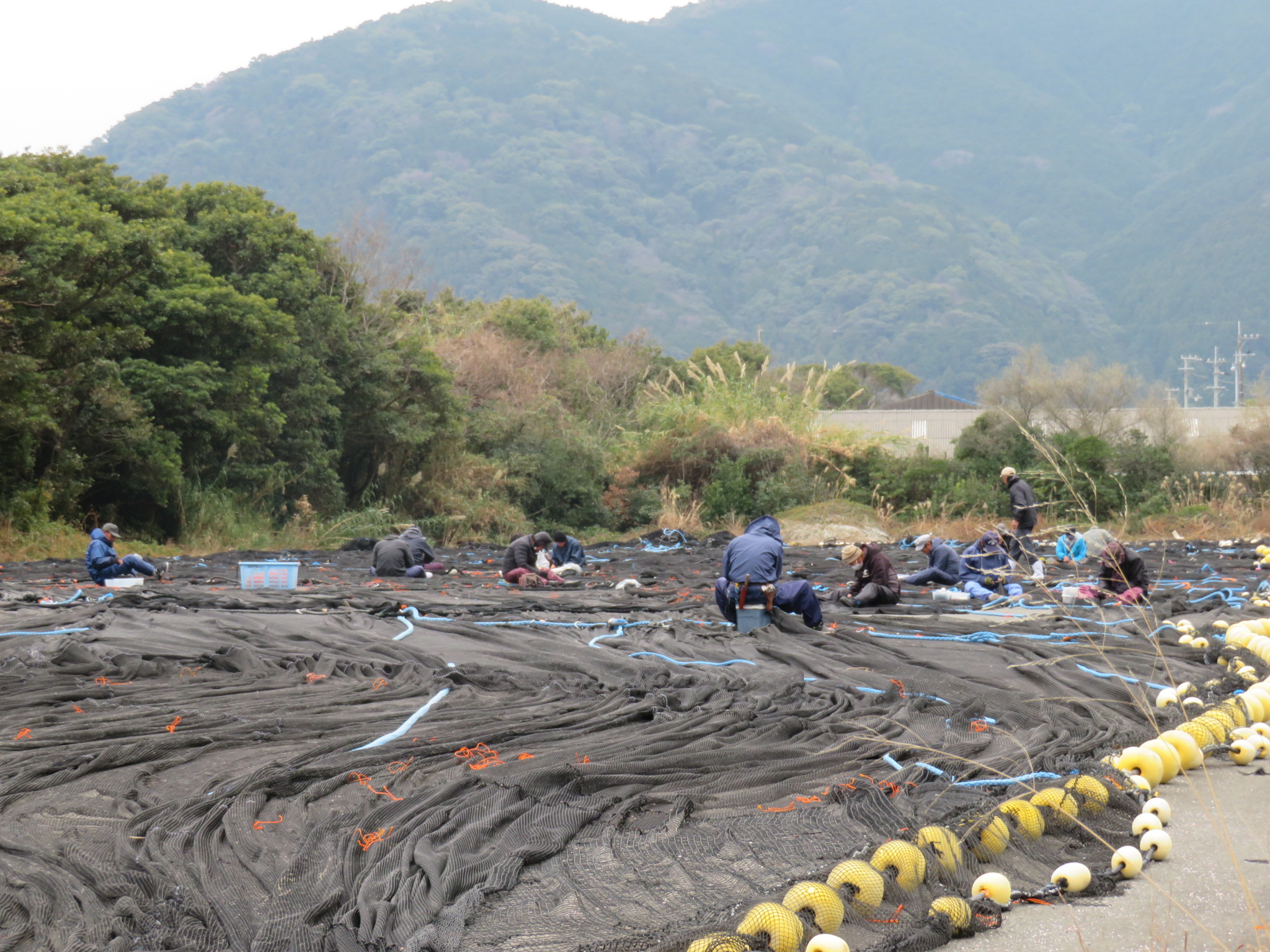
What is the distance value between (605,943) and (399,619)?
21.1 feet

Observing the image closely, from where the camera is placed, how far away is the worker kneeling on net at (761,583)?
8266 mm

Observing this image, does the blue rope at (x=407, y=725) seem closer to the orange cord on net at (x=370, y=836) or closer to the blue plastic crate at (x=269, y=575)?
the orange cord on net at (x=370, y=836)

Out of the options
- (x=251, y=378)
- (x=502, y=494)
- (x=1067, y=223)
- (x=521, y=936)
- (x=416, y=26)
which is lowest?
(x=502, y=494)

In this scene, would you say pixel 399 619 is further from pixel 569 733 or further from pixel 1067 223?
pixel 1067 223

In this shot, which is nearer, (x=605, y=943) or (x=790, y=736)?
(x=605, y=943)

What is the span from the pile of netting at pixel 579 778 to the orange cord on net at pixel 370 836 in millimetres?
12

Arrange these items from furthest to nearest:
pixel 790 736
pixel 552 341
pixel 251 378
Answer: pixel 552 341
pixel 251 378
pixel 790 736

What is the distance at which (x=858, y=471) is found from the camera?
2298 cm

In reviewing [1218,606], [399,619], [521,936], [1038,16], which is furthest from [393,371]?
[1038,16]

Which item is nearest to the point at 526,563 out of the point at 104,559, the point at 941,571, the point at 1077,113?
the point at 104,559

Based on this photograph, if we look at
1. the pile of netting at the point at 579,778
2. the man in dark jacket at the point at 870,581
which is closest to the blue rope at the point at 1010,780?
the pile of netting at the point at 579,778

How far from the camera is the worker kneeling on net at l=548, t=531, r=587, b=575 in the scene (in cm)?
1278

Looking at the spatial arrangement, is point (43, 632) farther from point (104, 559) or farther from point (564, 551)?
point (564, 551)

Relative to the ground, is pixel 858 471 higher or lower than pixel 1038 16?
lower
